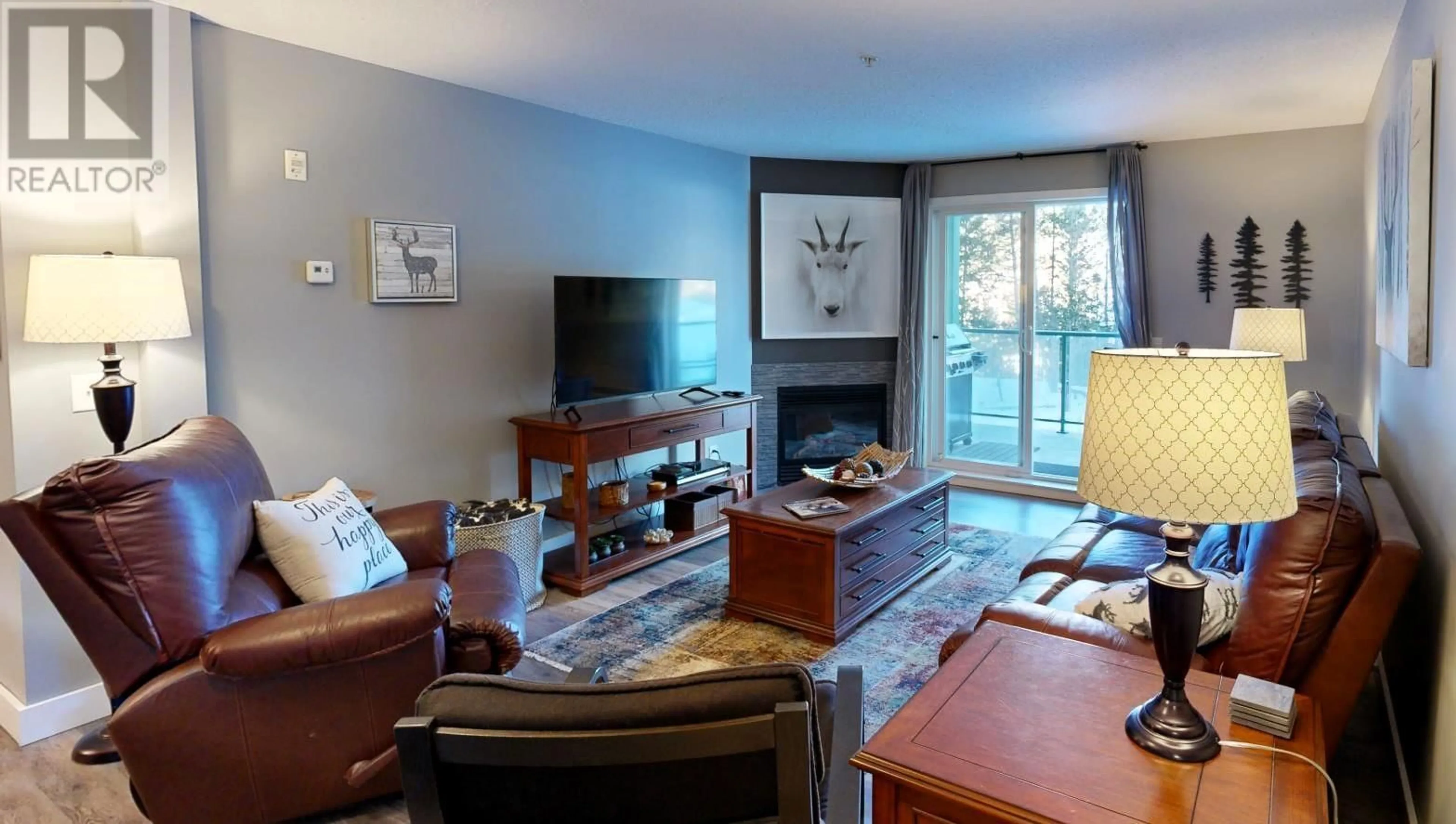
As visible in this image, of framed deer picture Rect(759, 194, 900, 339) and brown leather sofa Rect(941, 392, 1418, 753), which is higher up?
framed deer picture Rect(759, 194, 900, 339)

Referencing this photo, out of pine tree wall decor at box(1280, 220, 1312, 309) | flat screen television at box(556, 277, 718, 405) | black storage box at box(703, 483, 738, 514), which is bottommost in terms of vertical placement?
black storage box at box(703, 483, 738, 514)

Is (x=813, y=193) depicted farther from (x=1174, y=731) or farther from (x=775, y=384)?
(x=1174, y=731)

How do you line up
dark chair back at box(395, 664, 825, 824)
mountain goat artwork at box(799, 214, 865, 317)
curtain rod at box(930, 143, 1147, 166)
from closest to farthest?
dark chair back at box(395, 664, 825, 824)
curtain rod at box(930, 143, 1147, 166)
mountain goat artwork at box(799, 214, 865, 317)

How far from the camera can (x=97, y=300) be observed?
2400 millimetres

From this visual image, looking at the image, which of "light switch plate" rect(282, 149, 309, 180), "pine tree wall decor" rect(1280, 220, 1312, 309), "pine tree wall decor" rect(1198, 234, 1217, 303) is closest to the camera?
"light switch plate" rect(282, 149, 309, 180)

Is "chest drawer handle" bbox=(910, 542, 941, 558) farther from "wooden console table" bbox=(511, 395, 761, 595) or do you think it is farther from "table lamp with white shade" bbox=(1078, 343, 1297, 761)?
"table lamp with white shade" bbox=(1078, 343, 1297, 761)

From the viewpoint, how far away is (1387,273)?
113 inches

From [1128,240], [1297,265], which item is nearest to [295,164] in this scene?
[1128,240]

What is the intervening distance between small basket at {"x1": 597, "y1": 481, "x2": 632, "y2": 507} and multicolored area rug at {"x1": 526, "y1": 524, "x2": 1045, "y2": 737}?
0.49 metres

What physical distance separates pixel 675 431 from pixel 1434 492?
308 centimetres

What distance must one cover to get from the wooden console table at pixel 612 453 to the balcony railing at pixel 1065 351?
2.33 m

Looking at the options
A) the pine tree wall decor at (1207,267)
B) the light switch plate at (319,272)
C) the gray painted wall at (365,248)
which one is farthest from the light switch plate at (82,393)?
the pine tree wall decor at (1207,267)

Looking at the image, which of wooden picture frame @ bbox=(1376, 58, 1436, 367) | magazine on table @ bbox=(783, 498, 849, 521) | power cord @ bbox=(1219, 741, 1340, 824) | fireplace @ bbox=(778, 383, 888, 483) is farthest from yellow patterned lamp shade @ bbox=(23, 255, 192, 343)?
fireplace @ bbox=(778, 383, 888, 483)

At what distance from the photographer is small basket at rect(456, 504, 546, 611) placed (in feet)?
11.4
